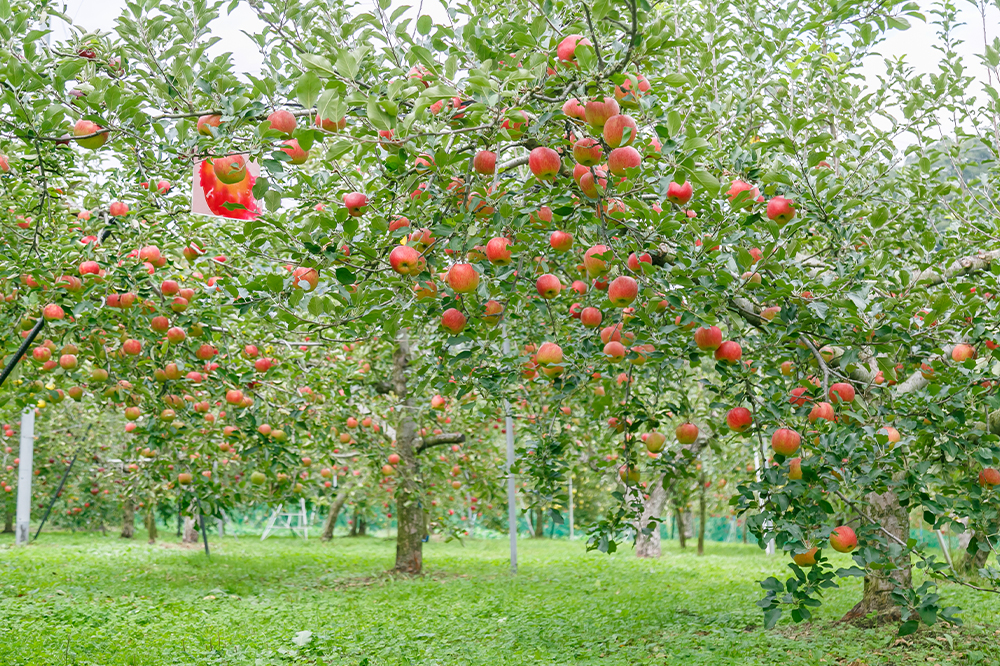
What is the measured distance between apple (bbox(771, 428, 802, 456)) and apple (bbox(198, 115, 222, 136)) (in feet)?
8.71

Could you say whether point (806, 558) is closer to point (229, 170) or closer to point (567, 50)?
point (567, 50)

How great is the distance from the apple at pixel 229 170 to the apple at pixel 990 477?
365 cm

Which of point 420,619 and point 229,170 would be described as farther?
point 420,619

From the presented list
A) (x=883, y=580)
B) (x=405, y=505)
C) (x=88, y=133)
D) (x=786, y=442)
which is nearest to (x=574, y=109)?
(x=786, y=442)

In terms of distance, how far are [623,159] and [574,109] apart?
26 centimetres

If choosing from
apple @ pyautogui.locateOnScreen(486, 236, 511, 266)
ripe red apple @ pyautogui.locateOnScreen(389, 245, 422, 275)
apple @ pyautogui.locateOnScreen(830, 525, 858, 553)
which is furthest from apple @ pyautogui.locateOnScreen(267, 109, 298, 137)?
apple @ pyautogui.locateOnScreen(830, 525, 858, 553)

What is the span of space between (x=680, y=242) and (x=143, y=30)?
7.50 feet

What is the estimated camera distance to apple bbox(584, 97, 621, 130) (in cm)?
247

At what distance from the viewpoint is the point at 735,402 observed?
3.65m

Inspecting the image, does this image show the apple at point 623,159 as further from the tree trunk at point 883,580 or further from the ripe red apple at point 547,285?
the tree trunk at point 883,580

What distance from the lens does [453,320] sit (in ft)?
10.7

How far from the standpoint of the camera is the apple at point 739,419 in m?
3.56

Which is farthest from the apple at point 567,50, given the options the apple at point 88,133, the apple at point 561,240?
the apple at point 88,133

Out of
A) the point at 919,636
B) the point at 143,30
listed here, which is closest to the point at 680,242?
the point at 143,30
